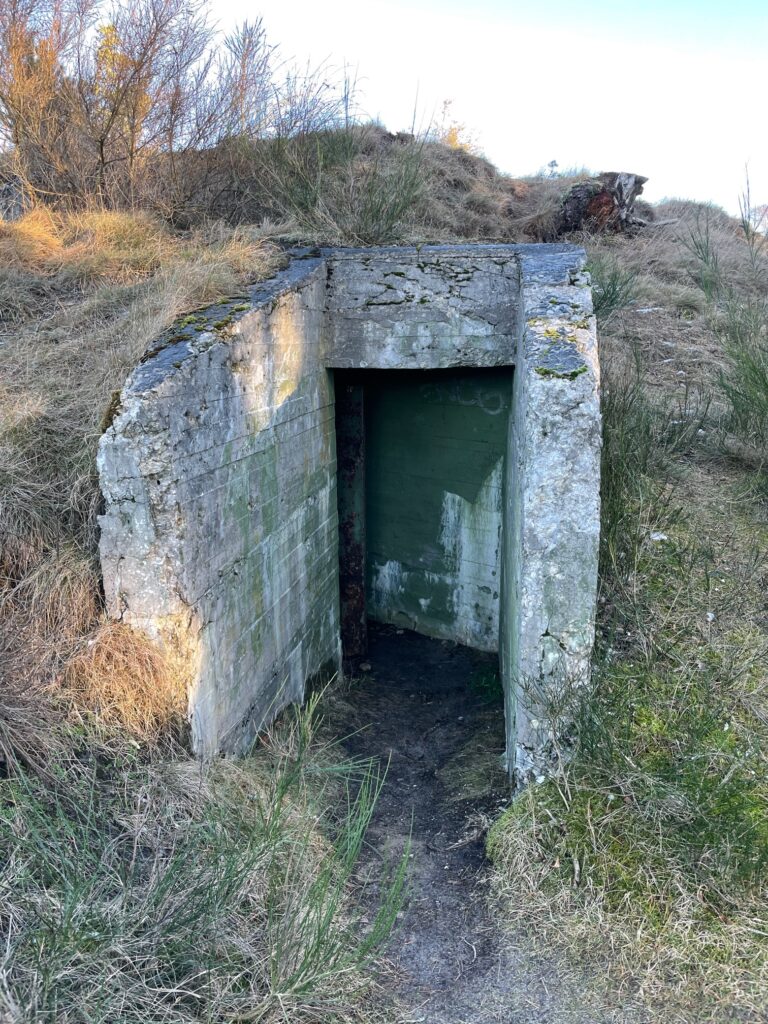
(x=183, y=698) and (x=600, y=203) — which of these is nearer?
(x=183, y=698)

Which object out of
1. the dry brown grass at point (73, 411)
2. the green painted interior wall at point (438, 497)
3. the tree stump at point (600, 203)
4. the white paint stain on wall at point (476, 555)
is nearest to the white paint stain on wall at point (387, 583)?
the green painted interior wall at point (438, 497)

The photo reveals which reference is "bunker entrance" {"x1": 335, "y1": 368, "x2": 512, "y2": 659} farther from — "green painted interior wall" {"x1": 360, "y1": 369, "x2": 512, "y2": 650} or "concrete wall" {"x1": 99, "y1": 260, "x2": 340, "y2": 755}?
"concrete wall" {"x1": 99, "y1": 260, "x2": 340, "y2": 755}

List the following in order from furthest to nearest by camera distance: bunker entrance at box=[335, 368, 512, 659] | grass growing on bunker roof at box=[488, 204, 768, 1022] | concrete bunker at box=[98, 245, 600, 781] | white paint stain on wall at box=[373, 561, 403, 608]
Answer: white paint stain on wall at box=[373, 561, 403, 608], bunker entrance at box=[335, 368, 512, 659], concrete bunker at box=[98, 245, 600, 781], grass growing on bunker roof at box=[488, 204, 768, 1022]

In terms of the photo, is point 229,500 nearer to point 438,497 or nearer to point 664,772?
point 664,772

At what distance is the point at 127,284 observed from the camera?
568 cm

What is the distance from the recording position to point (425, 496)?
7.01 m

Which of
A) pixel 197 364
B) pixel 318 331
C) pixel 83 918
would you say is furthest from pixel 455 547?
pixel 83 918

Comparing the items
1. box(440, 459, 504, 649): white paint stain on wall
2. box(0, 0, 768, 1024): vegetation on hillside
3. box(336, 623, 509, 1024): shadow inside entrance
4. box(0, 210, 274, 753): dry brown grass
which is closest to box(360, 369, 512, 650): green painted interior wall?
box(440, 459, 504, 649): white paint stain on wall

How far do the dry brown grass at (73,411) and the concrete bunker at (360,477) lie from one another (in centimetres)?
22

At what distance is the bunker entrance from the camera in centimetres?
650

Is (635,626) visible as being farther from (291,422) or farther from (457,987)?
(291,422)

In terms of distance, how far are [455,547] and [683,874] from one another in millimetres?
4182

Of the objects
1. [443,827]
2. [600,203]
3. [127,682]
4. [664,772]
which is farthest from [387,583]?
[600,203]

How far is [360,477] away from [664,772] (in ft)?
13.3
